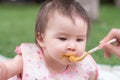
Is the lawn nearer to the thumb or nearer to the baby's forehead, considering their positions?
the thumb

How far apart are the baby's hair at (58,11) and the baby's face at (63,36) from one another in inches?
0.8

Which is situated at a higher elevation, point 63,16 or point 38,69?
point 63,16

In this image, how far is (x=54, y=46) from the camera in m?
1.83

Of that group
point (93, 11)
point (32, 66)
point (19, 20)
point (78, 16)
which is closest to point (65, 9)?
point (78, 16)

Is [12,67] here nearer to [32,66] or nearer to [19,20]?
[32,66]

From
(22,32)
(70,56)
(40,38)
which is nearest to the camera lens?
(70,56)

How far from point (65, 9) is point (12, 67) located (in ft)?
1.17

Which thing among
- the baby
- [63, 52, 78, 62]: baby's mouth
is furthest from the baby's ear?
[63, 52, 78, 62]: baby's mouth

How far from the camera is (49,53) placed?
1881 millimetres

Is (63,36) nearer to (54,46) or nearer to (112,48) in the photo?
(54,46)

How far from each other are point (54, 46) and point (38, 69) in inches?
7.2

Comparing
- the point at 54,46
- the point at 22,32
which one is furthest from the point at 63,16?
the point at 22,32

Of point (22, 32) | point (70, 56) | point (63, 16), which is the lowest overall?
point (22, 32)

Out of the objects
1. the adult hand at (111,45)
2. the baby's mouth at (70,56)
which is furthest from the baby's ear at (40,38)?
the adult hand at (111,45)
